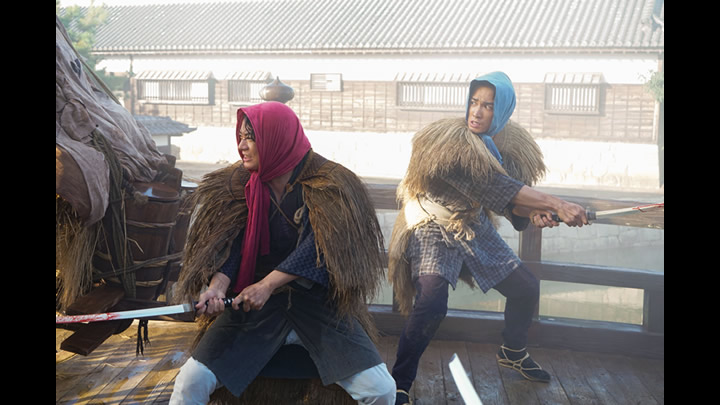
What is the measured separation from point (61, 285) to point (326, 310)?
4.43 feet

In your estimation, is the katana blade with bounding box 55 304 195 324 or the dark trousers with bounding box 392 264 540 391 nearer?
the katana blade with bounding box 55 304 195 324

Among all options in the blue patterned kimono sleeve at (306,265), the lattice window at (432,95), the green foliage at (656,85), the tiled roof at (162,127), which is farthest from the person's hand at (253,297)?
the green foliage at (656,85)

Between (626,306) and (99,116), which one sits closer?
(99,116)

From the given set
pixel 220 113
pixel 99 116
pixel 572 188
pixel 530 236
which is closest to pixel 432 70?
pixel 572 188

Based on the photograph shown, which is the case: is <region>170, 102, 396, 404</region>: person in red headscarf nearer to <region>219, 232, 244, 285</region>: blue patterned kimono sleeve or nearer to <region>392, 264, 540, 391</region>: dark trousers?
<region>219, 232, 244, 285</region>: blue patterned kimono sleeve

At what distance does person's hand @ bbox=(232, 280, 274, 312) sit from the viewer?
2.37 meters

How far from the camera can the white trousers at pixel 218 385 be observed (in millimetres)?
2334

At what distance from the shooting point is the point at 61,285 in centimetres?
304

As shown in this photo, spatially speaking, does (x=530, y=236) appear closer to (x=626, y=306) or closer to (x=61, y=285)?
(x=61, y=285)

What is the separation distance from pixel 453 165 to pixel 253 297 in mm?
1302

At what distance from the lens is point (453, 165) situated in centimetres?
321

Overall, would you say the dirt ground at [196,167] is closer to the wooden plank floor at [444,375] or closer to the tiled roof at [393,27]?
the tiled roof at [393,27]

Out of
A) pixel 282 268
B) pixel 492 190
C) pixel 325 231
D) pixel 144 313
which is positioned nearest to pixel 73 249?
pixel 144 313

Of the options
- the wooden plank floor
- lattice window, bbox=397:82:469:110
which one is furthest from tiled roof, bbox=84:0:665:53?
the wooden plank floor
